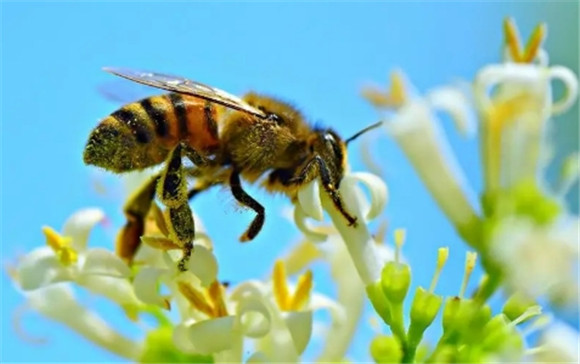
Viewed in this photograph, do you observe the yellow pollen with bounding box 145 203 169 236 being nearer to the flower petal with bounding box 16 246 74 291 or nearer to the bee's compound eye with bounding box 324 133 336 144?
the flower petal with bounding box 16 246 74 291

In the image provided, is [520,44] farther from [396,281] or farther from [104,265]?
[104,265]

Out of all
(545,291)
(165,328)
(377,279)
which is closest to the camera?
(545,291)

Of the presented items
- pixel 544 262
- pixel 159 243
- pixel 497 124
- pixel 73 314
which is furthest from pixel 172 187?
pixel 497 124

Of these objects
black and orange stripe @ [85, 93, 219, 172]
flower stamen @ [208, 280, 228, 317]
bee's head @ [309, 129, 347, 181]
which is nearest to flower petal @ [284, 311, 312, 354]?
flower stamen @ [208, 280, 228, 317]

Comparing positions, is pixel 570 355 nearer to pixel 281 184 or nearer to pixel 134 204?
pixel 281 184

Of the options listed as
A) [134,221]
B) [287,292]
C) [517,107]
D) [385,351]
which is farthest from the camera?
[517,107]

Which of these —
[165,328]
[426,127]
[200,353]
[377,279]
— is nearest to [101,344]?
[165,328]

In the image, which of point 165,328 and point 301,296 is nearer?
point 301,296

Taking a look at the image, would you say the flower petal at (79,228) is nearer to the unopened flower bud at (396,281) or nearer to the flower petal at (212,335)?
the flower petal at (212,335)
